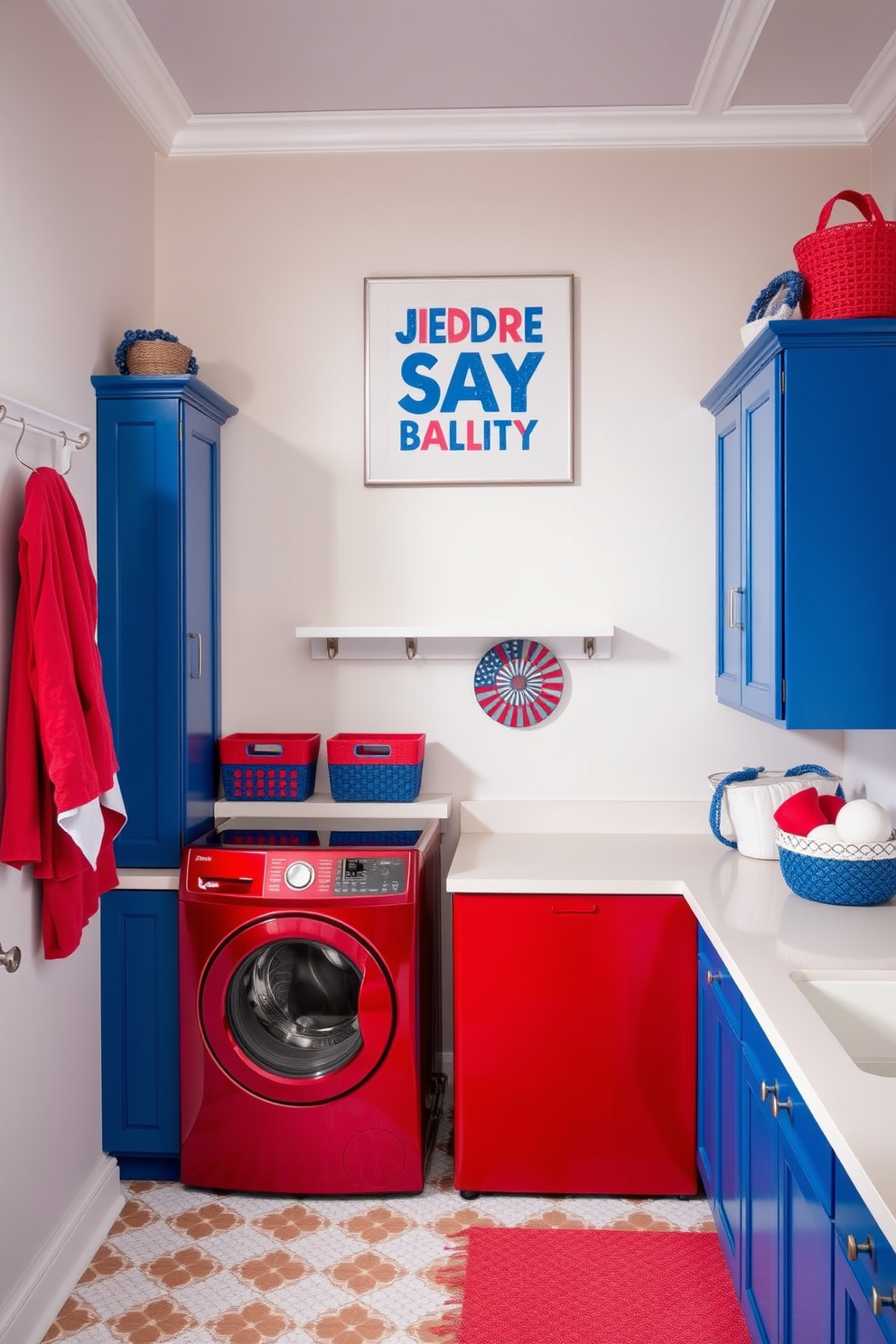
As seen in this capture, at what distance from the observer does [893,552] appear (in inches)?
86.4

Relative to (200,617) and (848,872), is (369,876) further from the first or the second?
(848,872)

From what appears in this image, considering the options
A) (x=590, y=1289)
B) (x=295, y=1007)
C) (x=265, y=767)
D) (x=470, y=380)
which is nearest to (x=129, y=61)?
(x=470, y=380)

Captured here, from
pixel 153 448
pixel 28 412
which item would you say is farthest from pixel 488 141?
pixel 28 412

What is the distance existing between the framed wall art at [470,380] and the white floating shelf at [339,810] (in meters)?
0.97

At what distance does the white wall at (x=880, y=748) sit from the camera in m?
2.65

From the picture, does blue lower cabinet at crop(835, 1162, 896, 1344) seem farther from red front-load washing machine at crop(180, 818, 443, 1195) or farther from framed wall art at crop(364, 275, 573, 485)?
framed wall art at crop(364, 275, 573, 485)

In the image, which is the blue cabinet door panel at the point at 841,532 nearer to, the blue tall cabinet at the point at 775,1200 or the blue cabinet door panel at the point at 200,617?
the blue tall cabinet at the point at 775,1200

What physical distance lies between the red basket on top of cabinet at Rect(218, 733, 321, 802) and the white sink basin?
5.01ft

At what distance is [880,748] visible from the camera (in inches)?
106

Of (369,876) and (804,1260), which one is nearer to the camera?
(804,1260)

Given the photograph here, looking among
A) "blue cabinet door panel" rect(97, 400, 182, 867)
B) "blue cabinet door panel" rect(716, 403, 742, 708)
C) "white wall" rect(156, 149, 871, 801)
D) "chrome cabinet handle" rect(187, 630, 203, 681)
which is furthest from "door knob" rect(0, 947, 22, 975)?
"blue cabinet door panel" rect(716, 403, 742, 708)

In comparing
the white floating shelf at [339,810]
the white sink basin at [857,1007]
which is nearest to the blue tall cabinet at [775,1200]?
the white sink basin at [857,1007]

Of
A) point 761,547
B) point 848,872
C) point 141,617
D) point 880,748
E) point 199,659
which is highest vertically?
point 761,547

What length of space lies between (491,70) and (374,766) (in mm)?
1928
